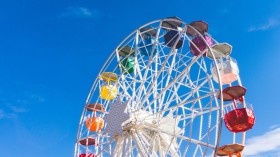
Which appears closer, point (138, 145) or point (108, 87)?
point (138, 145)

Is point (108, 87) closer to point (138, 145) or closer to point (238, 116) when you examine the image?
point (138, 145)

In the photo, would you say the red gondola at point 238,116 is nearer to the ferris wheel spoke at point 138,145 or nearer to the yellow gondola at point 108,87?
the ferris wheel spoke at point 138,145

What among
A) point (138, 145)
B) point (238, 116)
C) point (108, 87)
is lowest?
point (138, 145)

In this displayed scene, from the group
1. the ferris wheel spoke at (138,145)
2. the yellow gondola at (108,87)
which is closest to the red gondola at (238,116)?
the ferris wheel spoke at (138,145)

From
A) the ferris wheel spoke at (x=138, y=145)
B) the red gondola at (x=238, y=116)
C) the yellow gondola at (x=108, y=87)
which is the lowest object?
the ferris wheel spoke at (x=138, y=145)

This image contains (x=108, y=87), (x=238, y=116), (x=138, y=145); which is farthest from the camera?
(x=108, y=87)

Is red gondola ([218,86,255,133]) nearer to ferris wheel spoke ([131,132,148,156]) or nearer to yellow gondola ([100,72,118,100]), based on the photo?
ferris wheel spoke ([131,132,148,156])

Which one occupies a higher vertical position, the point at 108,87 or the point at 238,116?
the point at 108,87

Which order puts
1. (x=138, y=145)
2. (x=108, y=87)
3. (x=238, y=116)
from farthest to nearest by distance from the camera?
(x=108, y=87)
(x=138, y=145)
(x=238, y=116)

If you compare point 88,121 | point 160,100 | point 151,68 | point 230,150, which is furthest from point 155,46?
point 230,150

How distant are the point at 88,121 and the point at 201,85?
241 inches

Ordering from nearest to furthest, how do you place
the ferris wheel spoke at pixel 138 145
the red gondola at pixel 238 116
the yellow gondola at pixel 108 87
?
the red gondola at pixel 238 116, the ferris wheel spoke at pixel 138 145, the yellow gondola at pixel 108 87

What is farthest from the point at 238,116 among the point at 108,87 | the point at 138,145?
the point at 108,87

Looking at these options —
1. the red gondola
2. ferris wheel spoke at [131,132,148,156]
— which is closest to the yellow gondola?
ferris wheel spoke at [131,132,148,156]
